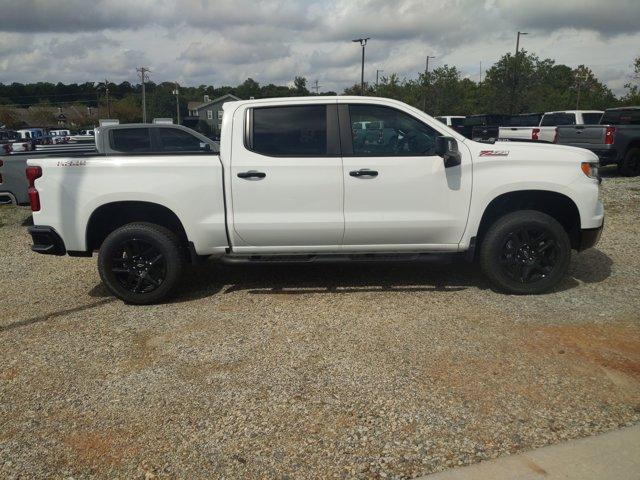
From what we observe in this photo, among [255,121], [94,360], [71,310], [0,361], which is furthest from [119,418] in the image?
[255,121]

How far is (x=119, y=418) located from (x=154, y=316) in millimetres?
1735

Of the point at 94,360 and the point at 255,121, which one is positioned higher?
the point at 255,121

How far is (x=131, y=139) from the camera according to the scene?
948 cm

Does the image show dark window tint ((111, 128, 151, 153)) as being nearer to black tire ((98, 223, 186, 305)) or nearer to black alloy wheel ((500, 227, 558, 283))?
black tire ((98, 223, 186, 305))

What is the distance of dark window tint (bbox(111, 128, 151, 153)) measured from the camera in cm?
934

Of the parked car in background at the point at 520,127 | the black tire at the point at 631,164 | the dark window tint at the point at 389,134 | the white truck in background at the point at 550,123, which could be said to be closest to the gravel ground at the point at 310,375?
the dark window tint at the point at 389,134

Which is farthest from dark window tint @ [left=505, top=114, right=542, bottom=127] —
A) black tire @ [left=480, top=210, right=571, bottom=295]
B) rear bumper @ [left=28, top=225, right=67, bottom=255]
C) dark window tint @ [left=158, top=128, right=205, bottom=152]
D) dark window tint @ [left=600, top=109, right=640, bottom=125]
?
rear bumper @ [left=28, top=225, right=67, bottom=255]

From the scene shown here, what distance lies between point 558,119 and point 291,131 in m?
16.2

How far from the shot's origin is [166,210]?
16.5ft

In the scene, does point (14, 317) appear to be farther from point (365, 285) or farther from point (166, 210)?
point (365, 285)

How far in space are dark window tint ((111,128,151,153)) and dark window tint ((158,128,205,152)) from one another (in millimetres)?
304

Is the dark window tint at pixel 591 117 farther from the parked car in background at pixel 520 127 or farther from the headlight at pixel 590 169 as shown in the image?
the headlight at pixel 590 169


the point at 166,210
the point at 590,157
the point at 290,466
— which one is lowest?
the point at 290,466

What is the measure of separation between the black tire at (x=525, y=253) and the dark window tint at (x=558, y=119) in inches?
573
